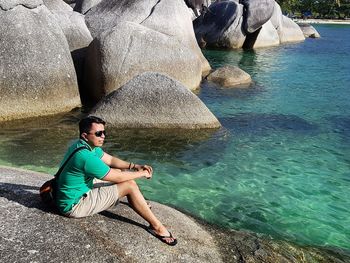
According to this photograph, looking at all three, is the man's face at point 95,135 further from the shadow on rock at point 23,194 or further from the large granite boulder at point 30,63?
the large granite boulder at point 30,63

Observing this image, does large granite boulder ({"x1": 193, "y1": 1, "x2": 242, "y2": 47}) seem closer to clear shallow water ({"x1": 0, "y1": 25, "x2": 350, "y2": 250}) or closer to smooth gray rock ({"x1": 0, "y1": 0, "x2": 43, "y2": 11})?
clear shallow water ({"x1": 0, "y1": 25, "x2": 350, "y2": 250})

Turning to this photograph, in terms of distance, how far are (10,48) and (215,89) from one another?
713 centimetres

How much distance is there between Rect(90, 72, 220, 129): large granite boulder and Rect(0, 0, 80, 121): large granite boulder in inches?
65.4

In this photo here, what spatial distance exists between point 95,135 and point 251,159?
5.09m

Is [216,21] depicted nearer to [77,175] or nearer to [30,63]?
[30,63]

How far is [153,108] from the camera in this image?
33.6 feet

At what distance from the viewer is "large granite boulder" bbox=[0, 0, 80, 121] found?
35.4 ft

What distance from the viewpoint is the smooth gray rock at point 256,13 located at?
27781 millimetres

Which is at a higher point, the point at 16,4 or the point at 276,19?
the point at 16,4

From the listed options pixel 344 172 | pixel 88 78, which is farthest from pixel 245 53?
pixel 344 172

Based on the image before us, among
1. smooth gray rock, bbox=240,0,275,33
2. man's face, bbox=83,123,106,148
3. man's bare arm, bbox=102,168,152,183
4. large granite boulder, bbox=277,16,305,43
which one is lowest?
large granite boulder, bbox=277,16,305,43

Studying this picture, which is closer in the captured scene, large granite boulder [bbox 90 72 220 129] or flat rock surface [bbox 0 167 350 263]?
flat rock surface [bbox 0 167 350 263]

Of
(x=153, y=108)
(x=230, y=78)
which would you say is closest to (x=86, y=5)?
(x=230, y=78)

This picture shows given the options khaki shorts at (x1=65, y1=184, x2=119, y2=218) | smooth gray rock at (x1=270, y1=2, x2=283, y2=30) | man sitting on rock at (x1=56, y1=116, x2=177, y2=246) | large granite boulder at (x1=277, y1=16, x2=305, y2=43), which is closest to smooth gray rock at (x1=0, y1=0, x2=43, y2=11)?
man sitting on rock at (x1=56, y1=116, x2=177, y2=246)
